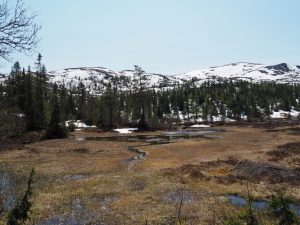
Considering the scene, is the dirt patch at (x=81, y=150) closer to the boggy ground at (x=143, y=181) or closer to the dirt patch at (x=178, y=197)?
the boggy ground at (x=143, y=181)

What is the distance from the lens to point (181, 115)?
605ft

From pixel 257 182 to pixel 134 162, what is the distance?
19034mm

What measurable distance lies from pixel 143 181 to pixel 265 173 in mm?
11426

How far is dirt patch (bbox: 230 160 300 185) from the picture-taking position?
3438cm

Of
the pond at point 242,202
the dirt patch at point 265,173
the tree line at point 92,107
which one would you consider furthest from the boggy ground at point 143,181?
the tree line at point 92,107

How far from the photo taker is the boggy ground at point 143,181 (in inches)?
985

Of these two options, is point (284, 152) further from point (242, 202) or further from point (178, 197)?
point (178, 197)

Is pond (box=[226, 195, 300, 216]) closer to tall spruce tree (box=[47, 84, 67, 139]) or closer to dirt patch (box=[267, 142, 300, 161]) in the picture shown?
dirt patch (box=[267, 142, 300, 161])

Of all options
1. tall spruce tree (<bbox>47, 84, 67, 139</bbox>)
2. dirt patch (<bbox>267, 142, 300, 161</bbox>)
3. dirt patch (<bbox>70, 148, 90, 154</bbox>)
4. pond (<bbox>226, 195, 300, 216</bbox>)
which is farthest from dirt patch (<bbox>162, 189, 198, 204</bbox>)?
tall spruce tree (<bbox>47, 84, 67, 139</bbox>)

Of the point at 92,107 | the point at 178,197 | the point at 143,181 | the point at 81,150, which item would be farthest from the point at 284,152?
the point at 92,107

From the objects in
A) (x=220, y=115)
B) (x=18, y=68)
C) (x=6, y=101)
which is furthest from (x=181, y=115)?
(x=6, y=101)

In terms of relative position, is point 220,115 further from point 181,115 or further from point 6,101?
point 6,101

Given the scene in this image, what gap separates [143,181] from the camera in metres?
36.0

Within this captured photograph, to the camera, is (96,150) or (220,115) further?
(220,115)
